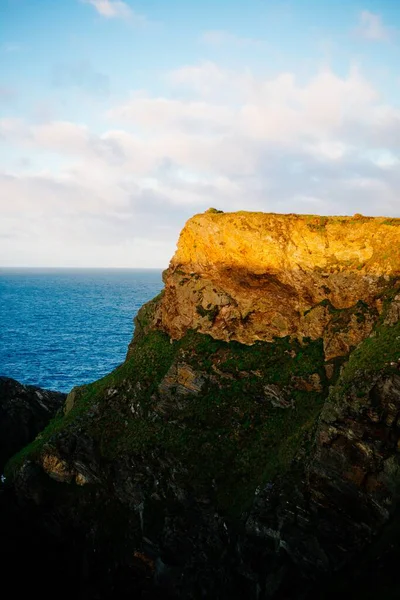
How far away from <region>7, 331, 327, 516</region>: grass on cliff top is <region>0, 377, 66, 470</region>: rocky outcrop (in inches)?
220

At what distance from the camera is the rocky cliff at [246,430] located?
2370 cm

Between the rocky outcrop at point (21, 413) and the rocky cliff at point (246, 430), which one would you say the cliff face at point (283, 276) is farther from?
the rocky outcrop at point (21, 413)

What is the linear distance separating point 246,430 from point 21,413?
95.5 ft

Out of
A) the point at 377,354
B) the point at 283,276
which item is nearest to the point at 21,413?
the point at 283,276

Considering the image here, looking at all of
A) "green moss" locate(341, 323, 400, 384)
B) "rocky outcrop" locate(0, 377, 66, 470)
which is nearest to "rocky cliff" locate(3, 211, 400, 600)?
"green moss" locate(341, 323, 400, 384)

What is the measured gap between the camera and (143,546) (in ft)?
89.3

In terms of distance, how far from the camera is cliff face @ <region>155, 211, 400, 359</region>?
33250 millimetres

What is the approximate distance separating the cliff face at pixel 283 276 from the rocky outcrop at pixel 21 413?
2062 centimetres

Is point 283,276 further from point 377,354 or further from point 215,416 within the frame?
point 215,416

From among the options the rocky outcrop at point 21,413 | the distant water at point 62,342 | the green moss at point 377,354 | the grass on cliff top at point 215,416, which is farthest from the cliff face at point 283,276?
the distant water at point 62,342

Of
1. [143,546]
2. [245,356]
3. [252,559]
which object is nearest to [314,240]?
[245,356]

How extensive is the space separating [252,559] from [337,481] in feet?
22.5

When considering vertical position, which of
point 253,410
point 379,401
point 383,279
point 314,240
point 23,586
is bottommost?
point 23,586

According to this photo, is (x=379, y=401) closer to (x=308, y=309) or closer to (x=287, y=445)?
(x=287, y=445)
